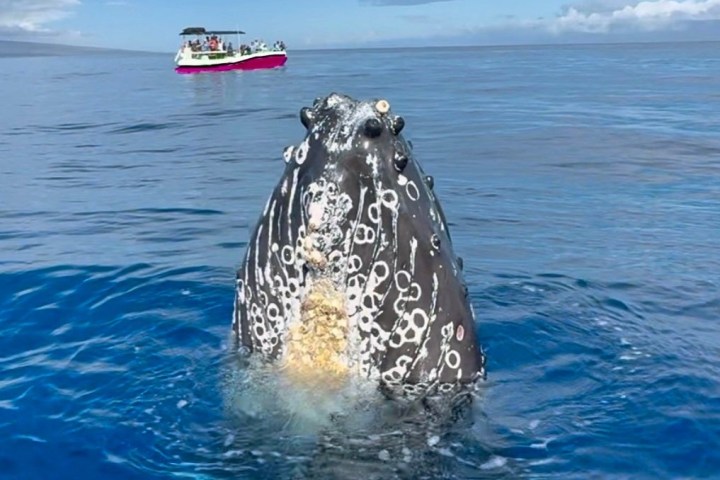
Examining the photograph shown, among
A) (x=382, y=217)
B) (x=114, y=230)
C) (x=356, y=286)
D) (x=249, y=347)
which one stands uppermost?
(x=382, y=217)

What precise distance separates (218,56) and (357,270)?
2554 inches

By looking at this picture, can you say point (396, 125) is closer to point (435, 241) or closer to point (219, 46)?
point (435, 241)

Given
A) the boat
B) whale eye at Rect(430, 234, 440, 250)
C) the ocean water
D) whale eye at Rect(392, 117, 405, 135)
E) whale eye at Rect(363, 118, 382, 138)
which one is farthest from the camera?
the boat

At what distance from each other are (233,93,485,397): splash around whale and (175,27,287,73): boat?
6186 centimetres

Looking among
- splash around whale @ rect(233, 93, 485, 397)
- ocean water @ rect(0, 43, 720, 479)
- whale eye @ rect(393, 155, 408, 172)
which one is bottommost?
ocean water @ rect(0, 43, 720, 479)

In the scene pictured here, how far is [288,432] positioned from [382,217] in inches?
51.5

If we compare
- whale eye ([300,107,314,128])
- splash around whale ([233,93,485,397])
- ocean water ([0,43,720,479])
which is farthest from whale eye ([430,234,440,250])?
ocean water ([0,43,720,479])

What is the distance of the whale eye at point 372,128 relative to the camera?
464 centimetres

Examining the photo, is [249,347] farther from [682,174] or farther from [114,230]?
[682,174]

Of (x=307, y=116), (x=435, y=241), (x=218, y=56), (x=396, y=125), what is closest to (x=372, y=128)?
(x=396, y=125)

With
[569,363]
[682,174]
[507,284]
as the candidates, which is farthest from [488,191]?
[569,363]

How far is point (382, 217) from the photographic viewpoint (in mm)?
4746

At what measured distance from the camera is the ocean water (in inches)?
204

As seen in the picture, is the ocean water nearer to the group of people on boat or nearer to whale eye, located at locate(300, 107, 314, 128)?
whale eye, located at locate(300, 107, 314, 128)
